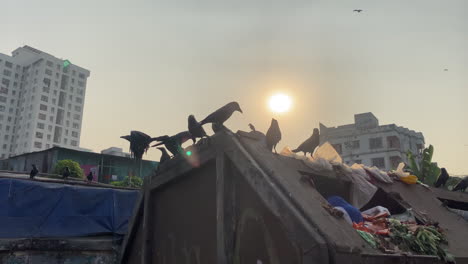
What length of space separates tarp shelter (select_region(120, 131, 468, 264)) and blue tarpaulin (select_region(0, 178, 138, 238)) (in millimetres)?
6423

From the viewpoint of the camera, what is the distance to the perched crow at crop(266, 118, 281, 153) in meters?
4.49

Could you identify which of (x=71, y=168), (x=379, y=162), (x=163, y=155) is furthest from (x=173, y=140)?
(x=379, y=162)

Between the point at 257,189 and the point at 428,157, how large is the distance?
16241mm

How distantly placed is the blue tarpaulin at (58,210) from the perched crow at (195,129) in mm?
7350

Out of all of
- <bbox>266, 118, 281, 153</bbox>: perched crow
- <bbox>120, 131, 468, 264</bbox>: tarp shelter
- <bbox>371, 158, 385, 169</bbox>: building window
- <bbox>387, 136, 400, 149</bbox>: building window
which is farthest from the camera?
<bbox>387, 136, 400, 149</bbox>: building window

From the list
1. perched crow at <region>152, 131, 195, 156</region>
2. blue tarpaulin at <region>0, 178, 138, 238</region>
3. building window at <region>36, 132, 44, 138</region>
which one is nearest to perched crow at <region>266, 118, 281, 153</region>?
perched crow at <region>152, 131, 195, 156</region>

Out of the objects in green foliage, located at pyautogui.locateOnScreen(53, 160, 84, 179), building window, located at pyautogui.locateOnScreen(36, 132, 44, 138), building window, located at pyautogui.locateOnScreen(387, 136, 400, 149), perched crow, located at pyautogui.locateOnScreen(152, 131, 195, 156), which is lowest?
perched crow, located at pyautogui.locateOnScreen(152, 131, 195, 156)

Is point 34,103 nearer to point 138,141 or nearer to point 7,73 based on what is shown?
point 7,73

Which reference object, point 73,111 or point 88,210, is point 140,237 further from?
point 73,111

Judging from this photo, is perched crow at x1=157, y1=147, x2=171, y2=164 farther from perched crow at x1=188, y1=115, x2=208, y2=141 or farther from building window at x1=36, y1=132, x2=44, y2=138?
building window at x1=36, y1=132, x2=44, y2=138

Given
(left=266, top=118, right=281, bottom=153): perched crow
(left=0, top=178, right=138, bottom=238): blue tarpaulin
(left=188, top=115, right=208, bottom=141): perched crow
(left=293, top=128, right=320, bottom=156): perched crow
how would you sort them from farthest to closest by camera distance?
(left=0, top=178, right=138, bottom=238): blue tarpaulin
(left=293, top=128, right=320, bottom=156): perched crow
(left=266, top=118, right=281, bottom=153): perched crow
(left=188, top=115, right=208, bottom=141): perched crow

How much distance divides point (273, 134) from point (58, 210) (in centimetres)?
815

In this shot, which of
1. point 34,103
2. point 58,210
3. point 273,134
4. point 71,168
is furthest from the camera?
point 34,103

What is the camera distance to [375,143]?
44375 mm
